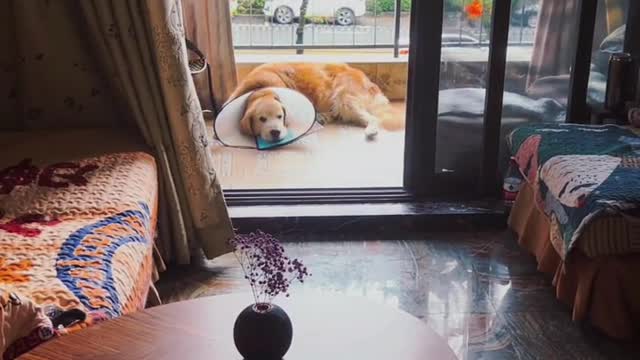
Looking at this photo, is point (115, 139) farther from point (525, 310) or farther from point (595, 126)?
point (595, 126)

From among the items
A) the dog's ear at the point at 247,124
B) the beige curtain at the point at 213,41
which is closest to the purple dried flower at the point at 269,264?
the dog's ear at the point at 247,124

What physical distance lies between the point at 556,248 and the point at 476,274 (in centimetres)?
38

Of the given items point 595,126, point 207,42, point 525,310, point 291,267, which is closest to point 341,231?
point 525,310

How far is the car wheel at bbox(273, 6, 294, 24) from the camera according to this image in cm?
550

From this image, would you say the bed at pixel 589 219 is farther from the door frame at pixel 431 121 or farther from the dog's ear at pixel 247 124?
the dog's ear at pixel 247 124

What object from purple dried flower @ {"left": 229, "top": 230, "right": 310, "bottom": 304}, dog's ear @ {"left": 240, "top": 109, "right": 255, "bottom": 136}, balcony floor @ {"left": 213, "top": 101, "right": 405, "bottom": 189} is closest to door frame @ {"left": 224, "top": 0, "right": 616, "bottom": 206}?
balcony floor @ {"left": 213, "top": 101, "right": 405, "bottom": 189}

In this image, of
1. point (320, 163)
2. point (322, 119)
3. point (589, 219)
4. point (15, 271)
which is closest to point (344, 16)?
point (322, 119)

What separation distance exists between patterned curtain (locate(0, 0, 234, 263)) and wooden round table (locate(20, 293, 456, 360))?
1.17 metres

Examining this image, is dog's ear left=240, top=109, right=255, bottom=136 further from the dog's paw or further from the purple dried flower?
the purple dried flower

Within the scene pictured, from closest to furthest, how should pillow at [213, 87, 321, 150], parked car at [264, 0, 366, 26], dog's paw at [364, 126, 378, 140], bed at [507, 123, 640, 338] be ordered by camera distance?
bed at [507, 123, 640, 338]
pillow at [213, 87, 321, 150]
dog's paw at [364, 126, 378, 140]
parked car at [264, 0, 366, 26]

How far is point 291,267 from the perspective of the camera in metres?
1.36

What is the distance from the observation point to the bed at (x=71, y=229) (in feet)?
4.94

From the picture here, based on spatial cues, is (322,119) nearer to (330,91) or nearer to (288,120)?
(330,91)

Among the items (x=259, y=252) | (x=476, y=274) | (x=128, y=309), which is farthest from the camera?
(x=476, y=274)
